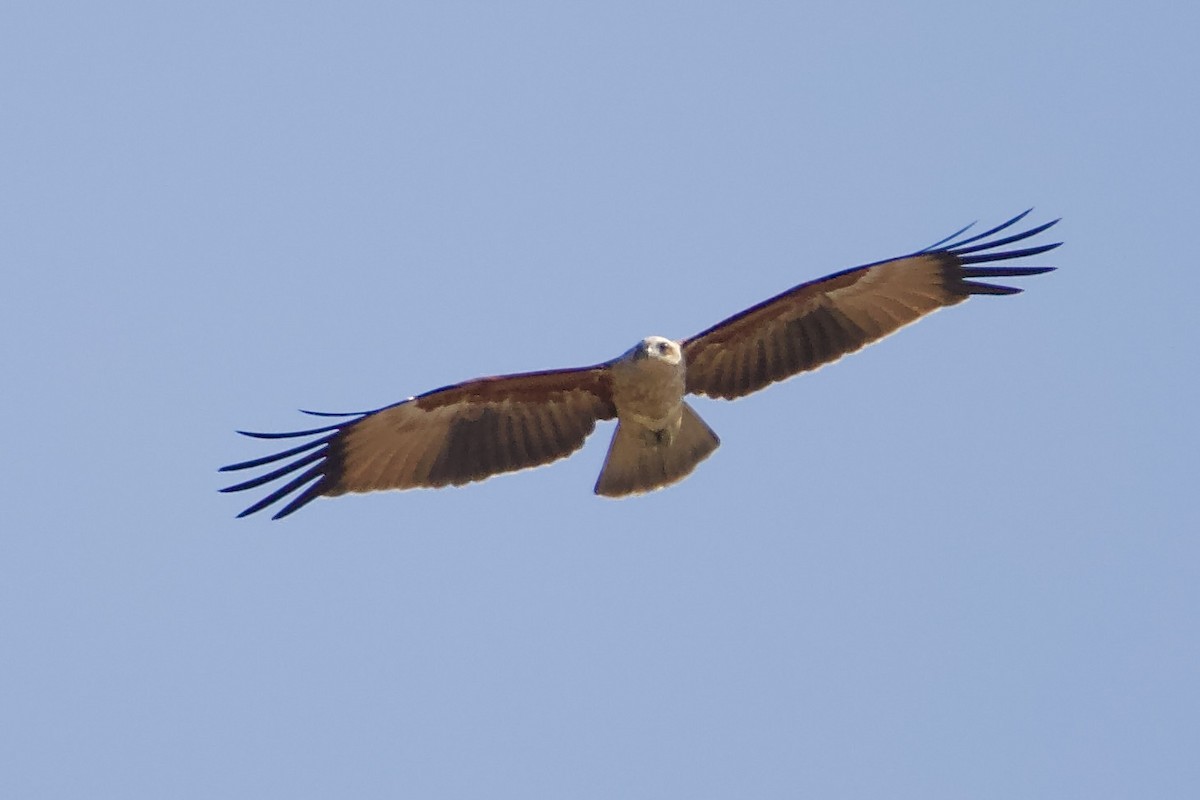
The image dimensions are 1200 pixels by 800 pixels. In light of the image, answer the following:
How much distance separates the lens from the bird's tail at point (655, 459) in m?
10.5

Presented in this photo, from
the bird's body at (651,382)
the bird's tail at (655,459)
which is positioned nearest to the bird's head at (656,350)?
the bird's body at (651,382)

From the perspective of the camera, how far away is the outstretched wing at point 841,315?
1050 centimetres

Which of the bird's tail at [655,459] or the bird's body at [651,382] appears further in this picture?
the bird's tail at [655,459]

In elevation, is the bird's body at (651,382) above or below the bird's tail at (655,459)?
above

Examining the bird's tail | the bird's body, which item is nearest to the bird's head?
the bird's body

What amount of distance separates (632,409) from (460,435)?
3.62 ft

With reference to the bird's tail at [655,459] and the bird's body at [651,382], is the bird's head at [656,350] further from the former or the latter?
the bird's tail at [655,459]

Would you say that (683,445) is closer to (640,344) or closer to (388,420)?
(640,344)

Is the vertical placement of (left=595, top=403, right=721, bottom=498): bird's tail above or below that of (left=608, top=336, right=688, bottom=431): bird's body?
below

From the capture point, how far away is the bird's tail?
1049cm

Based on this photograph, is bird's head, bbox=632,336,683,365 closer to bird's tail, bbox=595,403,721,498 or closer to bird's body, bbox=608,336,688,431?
bird's body, bbox=608,336,688,431

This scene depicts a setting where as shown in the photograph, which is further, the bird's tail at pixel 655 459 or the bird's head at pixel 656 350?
the bird's tail at pixel 655 459

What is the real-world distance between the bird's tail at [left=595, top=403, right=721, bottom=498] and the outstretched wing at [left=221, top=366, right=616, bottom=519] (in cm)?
24

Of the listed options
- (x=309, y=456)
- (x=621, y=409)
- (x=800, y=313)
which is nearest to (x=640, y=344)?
(x=621, y=409)
